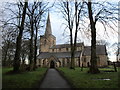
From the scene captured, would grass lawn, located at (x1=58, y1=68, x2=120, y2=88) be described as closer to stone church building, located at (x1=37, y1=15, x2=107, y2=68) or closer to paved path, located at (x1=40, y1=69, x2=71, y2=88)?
paved path, located at (x1=40, y1=69, x2=71, y2=88)

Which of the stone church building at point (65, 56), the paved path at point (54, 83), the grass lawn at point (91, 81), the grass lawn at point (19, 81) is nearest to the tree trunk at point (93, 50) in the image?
the grass lawn at point (91, 81)

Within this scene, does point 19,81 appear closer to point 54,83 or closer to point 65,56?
point 54,83

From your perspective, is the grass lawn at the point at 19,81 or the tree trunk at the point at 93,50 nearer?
the grass lawn at the point at 19,81

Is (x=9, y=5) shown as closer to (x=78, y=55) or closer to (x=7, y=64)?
(x=7, y=64)

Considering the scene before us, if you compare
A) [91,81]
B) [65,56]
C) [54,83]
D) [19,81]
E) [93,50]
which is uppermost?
[93,50]

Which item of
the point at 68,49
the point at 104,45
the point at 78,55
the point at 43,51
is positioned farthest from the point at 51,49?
the point at 104,45

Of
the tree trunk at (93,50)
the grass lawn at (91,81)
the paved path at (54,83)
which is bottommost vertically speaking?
A: the paved path at (54,83)

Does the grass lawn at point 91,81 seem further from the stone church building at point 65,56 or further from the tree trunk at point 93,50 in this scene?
the stone church building at point 65,56

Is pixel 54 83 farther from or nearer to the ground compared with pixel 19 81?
nearer to the ground

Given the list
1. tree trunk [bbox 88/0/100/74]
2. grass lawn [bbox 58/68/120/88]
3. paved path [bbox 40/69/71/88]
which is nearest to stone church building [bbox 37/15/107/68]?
tree trunk [bbox 88/0/100/74]

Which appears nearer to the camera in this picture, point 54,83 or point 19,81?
point 19,81

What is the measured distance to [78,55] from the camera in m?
57.4

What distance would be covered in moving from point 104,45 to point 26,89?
183ft

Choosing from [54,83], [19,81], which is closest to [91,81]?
[54,83]
